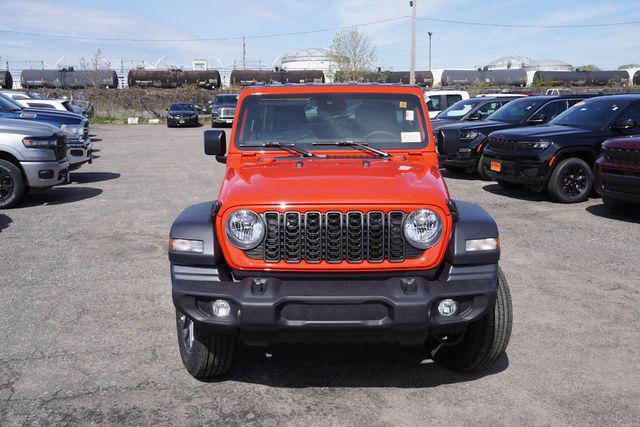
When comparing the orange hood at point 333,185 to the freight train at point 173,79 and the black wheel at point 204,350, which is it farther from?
the freight train at point 173,79

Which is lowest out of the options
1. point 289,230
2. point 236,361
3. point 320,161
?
point 236,361

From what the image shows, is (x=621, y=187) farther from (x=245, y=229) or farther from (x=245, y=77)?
(x=245, y=77)

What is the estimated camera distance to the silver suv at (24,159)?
9.91 m

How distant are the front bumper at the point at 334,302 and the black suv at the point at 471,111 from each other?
12.0 m

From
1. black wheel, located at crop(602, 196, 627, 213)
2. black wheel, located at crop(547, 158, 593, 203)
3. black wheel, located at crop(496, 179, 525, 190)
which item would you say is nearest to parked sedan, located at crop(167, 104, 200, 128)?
black wheel, located at crop(496, 179, 525, 190)

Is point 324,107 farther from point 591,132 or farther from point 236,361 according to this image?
point 591,132

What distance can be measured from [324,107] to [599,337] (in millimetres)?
2687

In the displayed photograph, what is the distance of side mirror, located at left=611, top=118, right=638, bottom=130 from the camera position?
10.0m

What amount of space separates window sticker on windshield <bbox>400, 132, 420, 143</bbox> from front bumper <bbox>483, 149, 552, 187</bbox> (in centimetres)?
616

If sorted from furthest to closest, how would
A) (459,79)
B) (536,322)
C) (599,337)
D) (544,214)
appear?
(459,79) → (544,214) → (536,322) → (599,337)

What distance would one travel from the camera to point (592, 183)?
10.4 meters

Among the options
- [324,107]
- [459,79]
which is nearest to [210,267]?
[324,107]

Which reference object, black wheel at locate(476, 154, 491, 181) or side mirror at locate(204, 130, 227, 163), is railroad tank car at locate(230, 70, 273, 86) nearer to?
black wheel at locate(476, 154, 491, 181)

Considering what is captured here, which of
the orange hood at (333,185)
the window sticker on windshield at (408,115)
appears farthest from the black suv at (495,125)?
the orange hood at (333,185)
